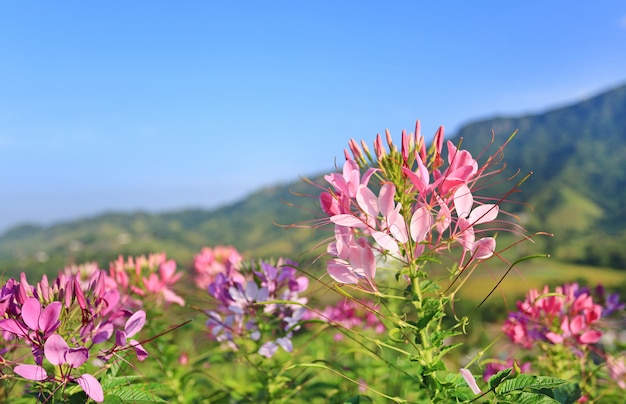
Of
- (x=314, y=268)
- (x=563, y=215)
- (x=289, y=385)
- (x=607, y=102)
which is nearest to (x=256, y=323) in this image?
(x=289, y=385)

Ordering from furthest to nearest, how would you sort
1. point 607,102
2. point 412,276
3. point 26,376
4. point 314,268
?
point 607,102 → point 314,268 → point 412,276 → point 26,376

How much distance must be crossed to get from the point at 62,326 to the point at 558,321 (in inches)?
97.4

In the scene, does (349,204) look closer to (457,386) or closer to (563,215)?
(457,386)

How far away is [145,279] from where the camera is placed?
3236 millimetres

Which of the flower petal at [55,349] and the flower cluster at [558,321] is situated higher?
the flower petal at [55,349]

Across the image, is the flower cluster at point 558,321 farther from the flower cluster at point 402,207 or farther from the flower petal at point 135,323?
the flower petal at point 135,323

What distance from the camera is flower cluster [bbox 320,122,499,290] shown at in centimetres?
161

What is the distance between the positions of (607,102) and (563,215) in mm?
102336

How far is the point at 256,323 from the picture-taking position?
2.69 m

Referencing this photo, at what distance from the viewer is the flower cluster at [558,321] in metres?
2.52

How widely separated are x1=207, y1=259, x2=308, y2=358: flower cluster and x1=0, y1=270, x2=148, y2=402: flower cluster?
751mm

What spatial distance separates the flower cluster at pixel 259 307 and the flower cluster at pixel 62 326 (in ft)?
2.46

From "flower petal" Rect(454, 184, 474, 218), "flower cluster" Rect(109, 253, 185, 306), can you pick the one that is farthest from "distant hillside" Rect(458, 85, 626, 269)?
"flower petal" Rect(454, 184, 474, 218)

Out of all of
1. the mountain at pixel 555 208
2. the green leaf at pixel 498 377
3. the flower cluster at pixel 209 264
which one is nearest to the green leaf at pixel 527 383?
the green leaf at pixel 498 377
